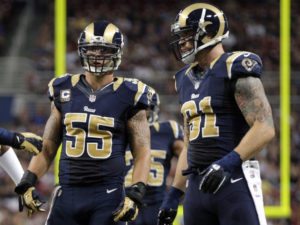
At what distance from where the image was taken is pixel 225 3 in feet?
38.7

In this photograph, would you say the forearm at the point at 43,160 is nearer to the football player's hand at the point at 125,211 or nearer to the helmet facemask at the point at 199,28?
the football player's hand at the point at 125,211

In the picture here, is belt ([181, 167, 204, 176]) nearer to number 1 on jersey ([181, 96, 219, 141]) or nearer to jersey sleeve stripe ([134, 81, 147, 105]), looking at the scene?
number 1 on jersey ([181, 96, 219, 141])

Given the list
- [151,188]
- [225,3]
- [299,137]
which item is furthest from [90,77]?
[225,3]

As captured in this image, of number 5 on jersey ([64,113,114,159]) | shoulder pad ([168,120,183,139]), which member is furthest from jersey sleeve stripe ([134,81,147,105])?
shoulder pad ([168,120,183,139])

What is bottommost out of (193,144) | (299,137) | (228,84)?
(299,137)

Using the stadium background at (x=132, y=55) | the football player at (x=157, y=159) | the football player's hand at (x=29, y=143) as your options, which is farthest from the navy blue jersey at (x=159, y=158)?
the stadium background at (x=132, y=55)

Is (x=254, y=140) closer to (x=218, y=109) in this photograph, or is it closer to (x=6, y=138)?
(x=218, y=109)

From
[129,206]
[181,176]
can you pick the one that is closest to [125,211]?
Result: [129,206]

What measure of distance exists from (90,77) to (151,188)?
60.4 inches

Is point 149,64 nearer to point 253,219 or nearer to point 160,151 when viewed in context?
point 160,151

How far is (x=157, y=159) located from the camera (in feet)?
21.2

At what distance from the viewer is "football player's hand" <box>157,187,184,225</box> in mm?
4922

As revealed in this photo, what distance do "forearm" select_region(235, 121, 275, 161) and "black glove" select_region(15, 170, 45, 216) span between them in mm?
1133

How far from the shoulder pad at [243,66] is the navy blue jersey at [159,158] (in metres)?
1.90
